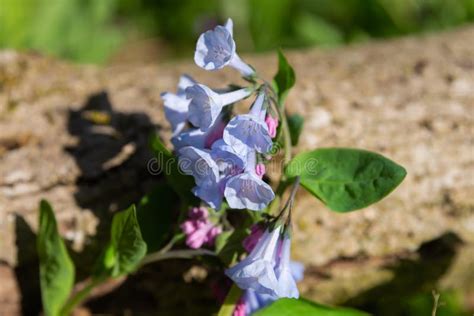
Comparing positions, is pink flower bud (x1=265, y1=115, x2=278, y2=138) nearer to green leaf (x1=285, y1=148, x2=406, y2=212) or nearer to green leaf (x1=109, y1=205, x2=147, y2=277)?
green leaf (x1=285, y1=148, x2=406, y2=212)

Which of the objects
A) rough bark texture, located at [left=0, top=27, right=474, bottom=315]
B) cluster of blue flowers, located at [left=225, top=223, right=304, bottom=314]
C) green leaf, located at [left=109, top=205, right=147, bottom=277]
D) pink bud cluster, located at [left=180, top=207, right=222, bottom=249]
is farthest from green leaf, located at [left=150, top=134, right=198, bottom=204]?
rough bark texture, located at [left=0, top=27, right=474, bottom=315]

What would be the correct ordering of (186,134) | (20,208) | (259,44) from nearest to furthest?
(186,134) < (20,208) < (259,44)

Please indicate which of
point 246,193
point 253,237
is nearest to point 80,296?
point 253,237

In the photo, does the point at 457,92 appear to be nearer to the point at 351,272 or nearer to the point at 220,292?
the point at 351,272

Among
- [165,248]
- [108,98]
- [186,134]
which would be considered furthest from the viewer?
[108,98]

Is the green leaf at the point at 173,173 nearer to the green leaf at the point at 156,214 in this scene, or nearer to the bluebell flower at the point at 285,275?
the green leaf at the point at 156,214

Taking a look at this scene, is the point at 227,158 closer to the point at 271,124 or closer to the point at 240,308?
the point at 271,124

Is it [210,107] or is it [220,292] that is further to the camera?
[220,292]

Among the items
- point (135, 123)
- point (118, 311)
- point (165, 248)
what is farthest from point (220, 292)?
point (135, 123)
